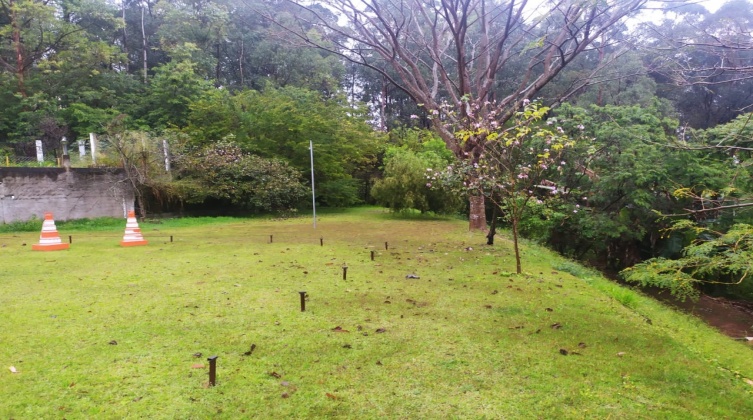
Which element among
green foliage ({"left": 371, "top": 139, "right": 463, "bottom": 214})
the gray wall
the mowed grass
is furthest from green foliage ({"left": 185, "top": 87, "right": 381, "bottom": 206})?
the mowed grass

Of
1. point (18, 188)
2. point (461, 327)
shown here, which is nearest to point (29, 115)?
point (18, 188)

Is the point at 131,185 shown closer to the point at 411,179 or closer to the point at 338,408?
the point at 411,179

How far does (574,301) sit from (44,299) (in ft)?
19.2

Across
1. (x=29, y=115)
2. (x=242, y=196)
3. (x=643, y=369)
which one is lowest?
(x=643, y=369)

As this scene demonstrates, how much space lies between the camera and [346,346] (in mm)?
3588

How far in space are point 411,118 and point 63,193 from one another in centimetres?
1055

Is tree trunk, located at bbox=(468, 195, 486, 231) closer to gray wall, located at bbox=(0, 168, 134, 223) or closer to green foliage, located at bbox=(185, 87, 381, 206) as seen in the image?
green foliage, located at bbox=(185, 87, 381, 206)

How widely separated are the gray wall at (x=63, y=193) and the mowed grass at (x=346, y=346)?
7.14m

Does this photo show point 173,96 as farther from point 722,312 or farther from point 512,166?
point 722,312

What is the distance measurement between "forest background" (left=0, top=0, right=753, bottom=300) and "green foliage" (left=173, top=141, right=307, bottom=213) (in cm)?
6

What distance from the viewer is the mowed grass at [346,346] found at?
2717 mm

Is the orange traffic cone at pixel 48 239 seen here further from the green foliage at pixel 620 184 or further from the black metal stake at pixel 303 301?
the green foliage at pixel 620 184

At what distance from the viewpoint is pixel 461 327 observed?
409 cm

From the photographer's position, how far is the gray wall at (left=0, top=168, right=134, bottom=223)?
12.3 m
